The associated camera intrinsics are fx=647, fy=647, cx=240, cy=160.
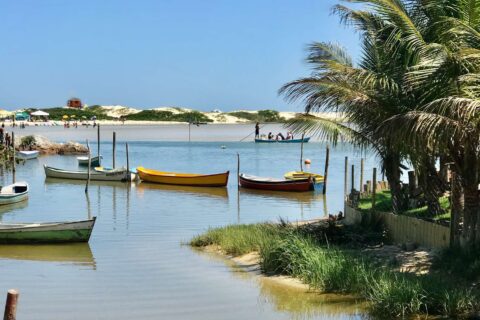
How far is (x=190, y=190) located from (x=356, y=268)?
22830mm

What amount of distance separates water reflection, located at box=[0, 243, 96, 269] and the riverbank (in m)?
2.82

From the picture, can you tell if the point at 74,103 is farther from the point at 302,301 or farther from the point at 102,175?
the point at 302,301

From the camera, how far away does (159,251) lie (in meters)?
16.3

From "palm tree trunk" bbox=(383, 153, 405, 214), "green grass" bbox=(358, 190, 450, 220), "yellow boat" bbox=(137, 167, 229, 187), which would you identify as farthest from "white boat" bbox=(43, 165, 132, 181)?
"palm tree trunk" bbox=(383, 153, 405, 214)

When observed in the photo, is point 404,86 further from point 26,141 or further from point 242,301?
point 26,141

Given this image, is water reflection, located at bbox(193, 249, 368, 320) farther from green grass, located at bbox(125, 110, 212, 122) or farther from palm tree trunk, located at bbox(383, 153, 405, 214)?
green grass, located at bbox(125, 110, 212, 122)

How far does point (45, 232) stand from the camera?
55.4ft

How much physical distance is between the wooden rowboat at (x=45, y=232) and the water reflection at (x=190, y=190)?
14032mm

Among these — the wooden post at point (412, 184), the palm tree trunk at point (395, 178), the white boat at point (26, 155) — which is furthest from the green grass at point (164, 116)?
the palm tree trunk at point (395, 178)

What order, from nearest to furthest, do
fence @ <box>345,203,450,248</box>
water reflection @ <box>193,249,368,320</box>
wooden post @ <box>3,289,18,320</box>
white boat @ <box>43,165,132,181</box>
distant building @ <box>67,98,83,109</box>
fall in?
wooden post @ <box>3,289,18,320</box> → water reflection @ <box>193,249,368,320</box> → fence @ <box>345,203,450,248</box> → white boat @ <box>43,165,132,181</box> → distant building @ <box>67,98,83,109</box>

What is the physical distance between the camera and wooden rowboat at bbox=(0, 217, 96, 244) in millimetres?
16719

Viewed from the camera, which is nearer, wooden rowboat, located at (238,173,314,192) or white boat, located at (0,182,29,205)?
white boat, located at (0,182,29,205)

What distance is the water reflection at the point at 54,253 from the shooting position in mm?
15453

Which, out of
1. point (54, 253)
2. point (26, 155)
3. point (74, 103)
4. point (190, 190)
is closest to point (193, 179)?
point (190, 190)
